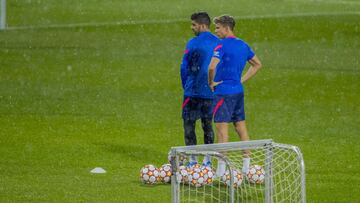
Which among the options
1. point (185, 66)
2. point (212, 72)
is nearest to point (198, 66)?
point (185, 66)

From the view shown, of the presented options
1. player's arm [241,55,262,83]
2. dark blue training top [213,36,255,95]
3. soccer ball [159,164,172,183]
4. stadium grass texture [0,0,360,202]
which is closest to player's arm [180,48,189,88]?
dark blue training top [213,36,255,95]

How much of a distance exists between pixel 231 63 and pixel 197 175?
68.2 inches

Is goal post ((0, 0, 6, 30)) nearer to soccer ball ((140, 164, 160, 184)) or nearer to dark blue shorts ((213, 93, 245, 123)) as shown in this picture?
dark blue shorts ((213, 93, 245, 123))

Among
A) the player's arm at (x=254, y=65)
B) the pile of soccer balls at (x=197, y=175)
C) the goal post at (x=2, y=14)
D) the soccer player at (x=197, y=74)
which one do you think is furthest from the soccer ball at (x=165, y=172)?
the goal post at (x=2, y=14)

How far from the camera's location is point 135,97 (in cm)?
2305

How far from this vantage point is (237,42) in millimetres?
13469

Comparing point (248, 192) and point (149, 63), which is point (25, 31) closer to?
point (149, 63)

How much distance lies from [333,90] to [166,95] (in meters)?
4.12

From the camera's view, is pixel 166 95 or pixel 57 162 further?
pixel 166 95

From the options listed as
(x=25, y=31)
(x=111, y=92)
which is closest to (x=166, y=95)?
(x=111, y=92)

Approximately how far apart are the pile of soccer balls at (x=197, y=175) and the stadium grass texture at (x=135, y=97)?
0.57 ft

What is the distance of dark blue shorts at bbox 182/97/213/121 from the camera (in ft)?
45.2

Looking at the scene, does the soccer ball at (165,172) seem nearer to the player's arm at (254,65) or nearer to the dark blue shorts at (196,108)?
the dark blue shorts at (196,108)

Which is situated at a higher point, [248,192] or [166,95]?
[166,95]
